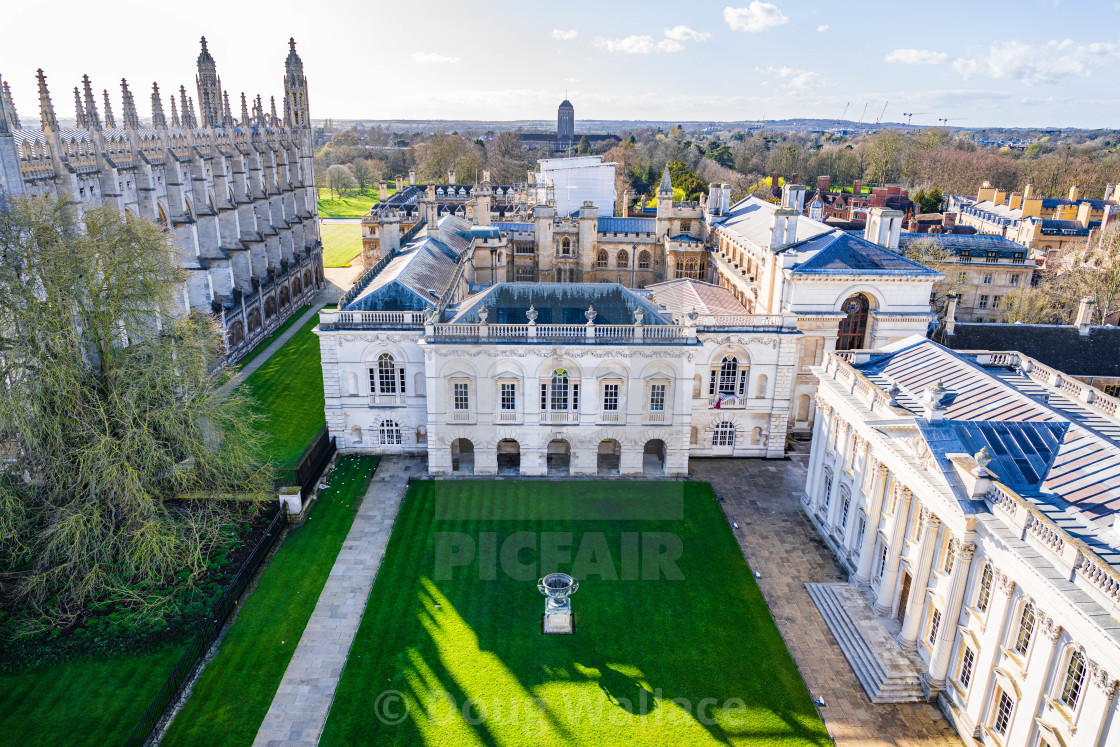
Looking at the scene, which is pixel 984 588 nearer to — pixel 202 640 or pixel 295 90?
pixel 202 640

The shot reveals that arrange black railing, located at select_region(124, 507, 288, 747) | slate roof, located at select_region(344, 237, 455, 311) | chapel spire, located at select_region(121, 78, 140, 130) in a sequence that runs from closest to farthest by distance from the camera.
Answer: black railing, located at select_region(124, 507, 288, 747), slate roof, located at select_region(344, 237, 455, 311), chapel spire, located at select_region(121, 78, 140, 130)

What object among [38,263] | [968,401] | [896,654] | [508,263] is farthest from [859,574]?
[508,263]

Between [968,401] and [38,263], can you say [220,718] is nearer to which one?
→ [38,263]

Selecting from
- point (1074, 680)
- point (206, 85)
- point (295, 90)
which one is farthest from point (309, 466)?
point (295, 90)

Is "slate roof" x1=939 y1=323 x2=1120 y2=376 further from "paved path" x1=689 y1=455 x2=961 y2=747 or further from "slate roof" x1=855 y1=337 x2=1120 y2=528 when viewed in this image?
"slate roof" x1=855 y1=337 x2=1120 y2=528

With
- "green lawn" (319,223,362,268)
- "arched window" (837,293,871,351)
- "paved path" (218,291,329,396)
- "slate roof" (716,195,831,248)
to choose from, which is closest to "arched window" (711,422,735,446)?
"arched window" (837,293,871,351)

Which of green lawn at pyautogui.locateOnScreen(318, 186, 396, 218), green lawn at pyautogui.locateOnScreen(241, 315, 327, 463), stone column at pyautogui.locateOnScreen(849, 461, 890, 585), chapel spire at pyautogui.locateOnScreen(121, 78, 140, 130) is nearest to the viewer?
stone column at pyautogui.locateOnScreen(849, 461, 890, 585)
